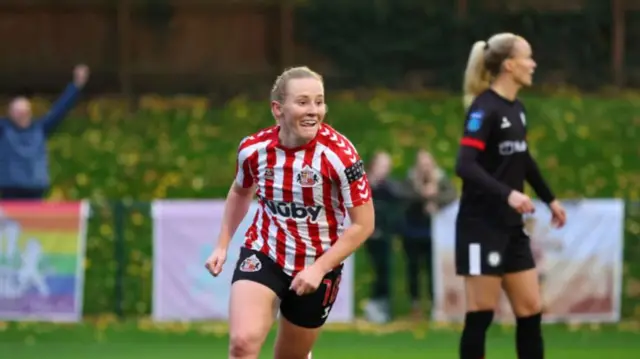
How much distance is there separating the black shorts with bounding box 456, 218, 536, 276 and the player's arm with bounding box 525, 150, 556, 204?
390 millimetres

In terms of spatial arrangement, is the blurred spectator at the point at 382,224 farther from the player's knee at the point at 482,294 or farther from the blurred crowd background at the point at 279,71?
the player's knee at the point at 482,294

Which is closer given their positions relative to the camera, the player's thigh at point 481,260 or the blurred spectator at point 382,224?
the player's thigh at point 481,260

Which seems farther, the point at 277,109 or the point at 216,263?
the point at 216,263

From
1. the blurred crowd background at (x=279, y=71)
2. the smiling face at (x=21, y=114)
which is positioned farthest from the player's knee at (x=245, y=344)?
the blurred crowd background at (x=279, y=71)

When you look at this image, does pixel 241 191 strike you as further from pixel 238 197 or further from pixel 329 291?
pixel 329 291

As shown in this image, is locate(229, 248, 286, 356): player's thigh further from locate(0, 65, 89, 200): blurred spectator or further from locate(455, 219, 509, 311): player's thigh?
locate(0, 65, 89, 200): blurred spectator

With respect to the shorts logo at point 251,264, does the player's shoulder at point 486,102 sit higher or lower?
higher

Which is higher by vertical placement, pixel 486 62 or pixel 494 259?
pixel 486 62

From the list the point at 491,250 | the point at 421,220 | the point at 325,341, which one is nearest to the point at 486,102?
the point at 491,250

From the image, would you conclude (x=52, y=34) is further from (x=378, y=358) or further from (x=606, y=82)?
(x=378, y=358)

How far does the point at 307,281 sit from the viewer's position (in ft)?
21.7

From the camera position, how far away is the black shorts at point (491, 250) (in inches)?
322

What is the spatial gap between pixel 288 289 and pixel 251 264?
8.8 inches

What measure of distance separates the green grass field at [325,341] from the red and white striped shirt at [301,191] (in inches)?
158
